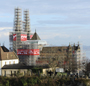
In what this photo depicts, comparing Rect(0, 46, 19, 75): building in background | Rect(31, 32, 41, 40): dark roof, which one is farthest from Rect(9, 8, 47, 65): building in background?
Rect(0, 46, 19, 75): building in background

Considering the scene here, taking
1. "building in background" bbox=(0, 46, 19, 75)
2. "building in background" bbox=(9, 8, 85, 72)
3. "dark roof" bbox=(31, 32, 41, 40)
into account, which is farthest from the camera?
"dark roof" bbox=(31, 32, 41, 40)

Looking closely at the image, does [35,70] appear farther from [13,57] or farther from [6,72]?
[13,57]

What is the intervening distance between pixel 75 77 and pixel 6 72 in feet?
60.0

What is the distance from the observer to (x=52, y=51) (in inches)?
4532

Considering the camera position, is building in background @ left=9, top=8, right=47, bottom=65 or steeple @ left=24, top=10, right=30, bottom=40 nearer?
building in background @ left=9, top=8, right=47, bottom=65

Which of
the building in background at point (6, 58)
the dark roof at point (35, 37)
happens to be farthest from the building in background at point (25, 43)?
the building in background at point (6, 58)

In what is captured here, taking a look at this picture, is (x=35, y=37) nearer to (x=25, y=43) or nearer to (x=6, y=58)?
(x=25, y=43)

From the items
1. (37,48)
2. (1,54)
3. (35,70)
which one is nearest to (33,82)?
(35,70)

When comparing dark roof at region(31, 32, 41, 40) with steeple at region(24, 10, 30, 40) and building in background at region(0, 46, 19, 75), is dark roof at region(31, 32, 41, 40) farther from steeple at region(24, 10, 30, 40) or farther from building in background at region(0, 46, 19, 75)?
building in background at region(0, 46, 19, 75)

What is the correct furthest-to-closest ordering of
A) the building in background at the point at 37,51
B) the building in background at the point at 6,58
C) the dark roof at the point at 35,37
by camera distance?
the dark roof at the point at 35,37 → the building in background at the point at 37,51 → the building in background at the point at 6,58

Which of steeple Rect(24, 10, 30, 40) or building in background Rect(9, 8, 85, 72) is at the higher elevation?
steeple Rect(24, 10, 30, 40)

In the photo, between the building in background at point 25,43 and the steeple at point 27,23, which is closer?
the building in background at point 25,43

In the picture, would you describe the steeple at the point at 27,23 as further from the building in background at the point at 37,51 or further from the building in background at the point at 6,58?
the building in background at the point at 6,58

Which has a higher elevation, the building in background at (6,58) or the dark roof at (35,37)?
the dark roof at (35,37)
